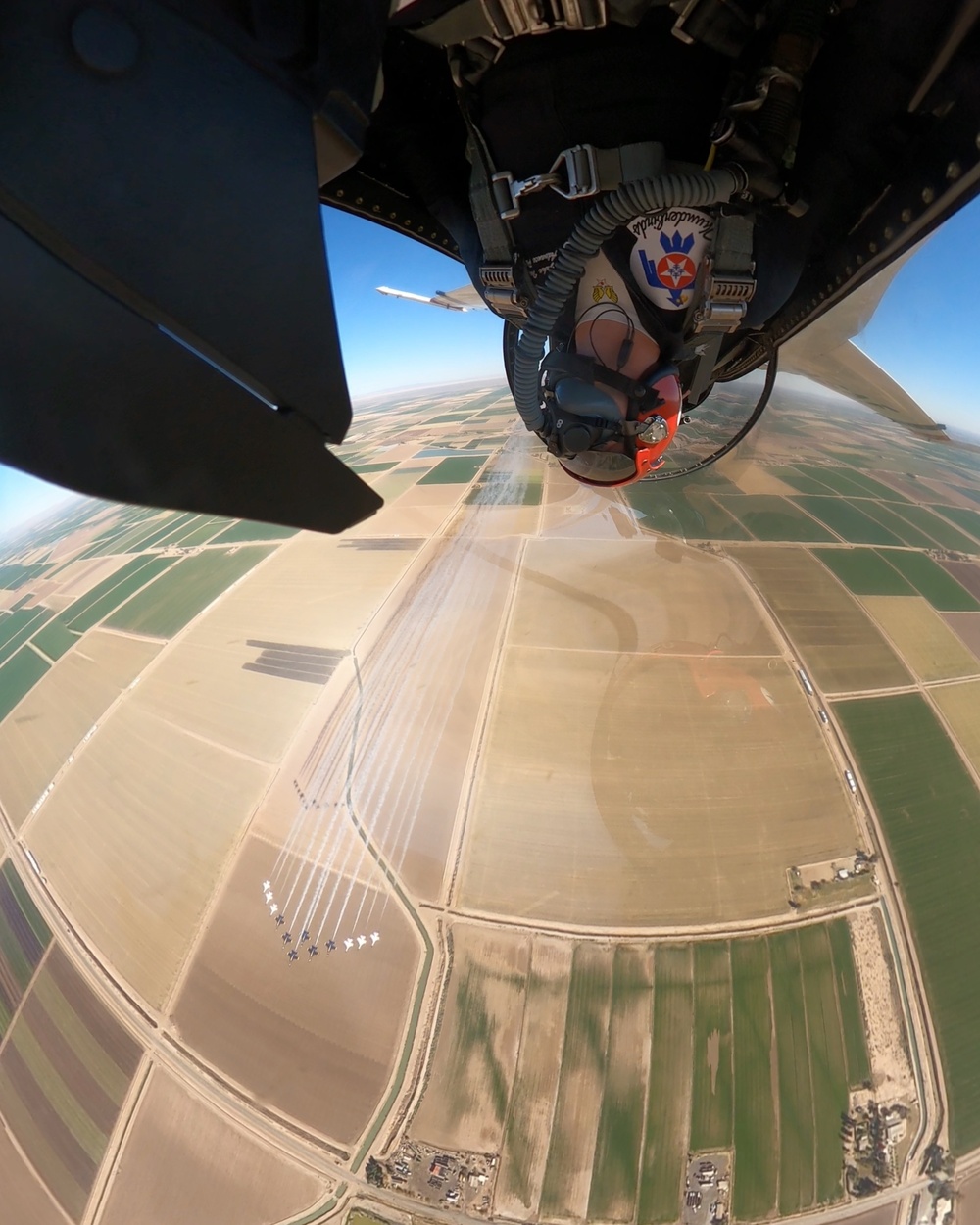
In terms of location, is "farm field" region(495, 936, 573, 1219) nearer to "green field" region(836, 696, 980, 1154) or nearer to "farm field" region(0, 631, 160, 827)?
"green field" region(836, 696, 980, 1154)

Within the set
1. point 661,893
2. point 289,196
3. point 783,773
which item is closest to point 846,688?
point 783,773

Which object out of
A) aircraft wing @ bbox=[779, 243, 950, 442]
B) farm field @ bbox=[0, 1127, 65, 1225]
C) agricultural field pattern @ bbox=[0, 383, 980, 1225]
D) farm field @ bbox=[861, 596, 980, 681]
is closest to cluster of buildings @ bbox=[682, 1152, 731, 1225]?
agricultural field pattern @ bbox=[0, 383, 980, 1225]

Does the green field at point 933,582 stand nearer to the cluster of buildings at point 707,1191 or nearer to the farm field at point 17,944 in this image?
the cluster of buildings at point 707,1191

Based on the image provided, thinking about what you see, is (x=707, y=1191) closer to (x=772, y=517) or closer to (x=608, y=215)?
(x=608, y=215)

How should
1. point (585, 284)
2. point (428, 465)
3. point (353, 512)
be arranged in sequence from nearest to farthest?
point (353, 512) → point (585, 284) → point (428, 465)

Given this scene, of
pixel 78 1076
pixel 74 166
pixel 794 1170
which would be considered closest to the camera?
pixel 74 166

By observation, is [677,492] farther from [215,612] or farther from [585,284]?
[215,612]

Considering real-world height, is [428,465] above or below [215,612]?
above
